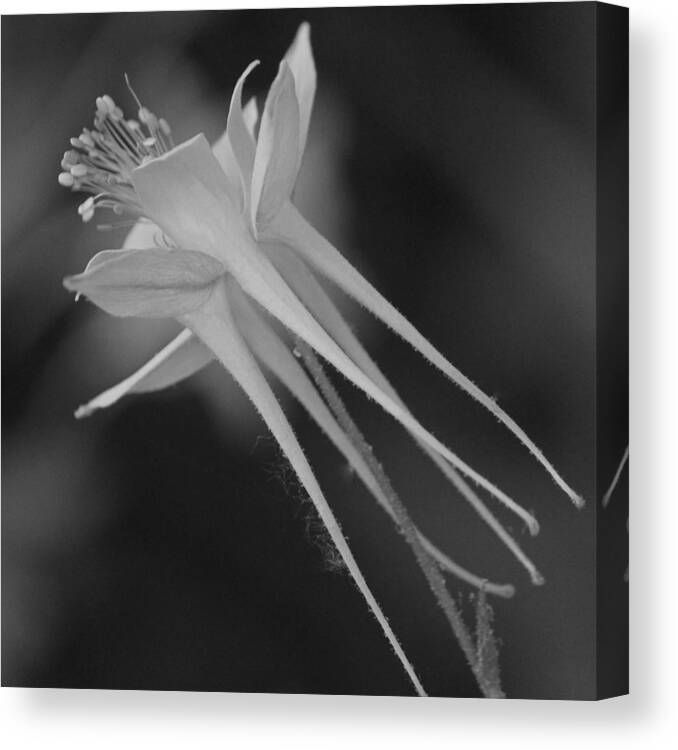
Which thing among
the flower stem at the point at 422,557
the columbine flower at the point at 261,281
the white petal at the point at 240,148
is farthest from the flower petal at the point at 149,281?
the flower stem at the point at 422,557

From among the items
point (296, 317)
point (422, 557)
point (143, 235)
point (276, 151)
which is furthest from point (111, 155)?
point (422, 557)

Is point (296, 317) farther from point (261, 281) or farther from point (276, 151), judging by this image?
point (276, 151)

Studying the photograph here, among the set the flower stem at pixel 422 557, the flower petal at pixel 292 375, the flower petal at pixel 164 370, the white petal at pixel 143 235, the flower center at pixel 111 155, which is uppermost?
the flower center at pixel 111 155

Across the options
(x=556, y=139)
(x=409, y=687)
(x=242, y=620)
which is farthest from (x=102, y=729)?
(x=556, y=139)

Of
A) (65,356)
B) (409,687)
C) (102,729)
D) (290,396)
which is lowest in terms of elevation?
(409,687)

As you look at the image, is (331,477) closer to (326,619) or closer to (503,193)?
(326,619)

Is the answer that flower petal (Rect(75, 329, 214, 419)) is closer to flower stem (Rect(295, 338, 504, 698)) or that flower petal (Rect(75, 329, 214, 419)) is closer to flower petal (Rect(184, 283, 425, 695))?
flower petal (Rect(184, 283, 425, 695))

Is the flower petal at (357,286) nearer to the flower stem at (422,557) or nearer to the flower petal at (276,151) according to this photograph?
the flower petal at (276,151)
